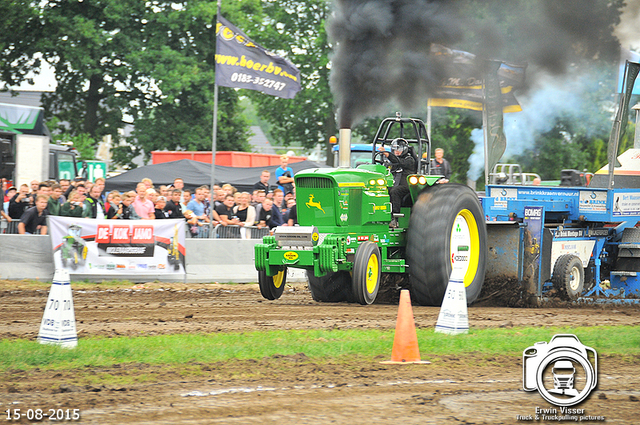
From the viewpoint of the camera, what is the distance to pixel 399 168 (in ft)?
34.6

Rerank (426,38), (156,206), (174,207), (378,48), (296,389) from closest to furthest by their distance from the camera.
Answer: (296,389) < (378,48) < (426,38) < (156,206) < (174,207)

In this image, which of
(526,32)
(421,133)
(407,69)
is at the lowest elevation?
(421,133)

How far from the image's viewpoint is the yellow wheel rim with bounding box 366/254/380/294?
9.65 m

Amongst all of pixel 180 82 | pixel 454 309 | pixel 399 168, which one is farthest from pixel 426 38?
pixel 180 82

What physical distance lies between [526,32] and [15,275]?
31.4 feet

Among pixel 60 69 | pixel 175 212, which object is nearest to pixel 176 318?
pixel 175 212

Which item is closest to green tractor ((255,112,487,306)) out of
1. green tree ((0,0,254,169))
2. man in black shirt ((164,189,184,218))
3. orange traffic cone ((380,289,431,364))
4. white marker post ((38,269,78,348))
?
orange traffic cone ((380,289,431,364))

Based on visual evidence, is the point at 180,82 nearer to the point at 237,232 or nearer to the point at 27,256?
the point at 237,232

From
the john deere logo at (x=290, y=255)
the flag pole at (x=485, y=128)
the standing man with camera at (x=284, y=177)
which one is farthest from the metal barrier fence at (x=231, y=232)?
the john deere logo at (x=290, y=255)

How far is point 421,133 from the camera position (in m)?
10.4

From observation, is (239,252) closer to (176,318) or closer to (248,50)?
(248,50)

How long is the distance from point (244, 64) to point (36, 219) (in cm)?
502

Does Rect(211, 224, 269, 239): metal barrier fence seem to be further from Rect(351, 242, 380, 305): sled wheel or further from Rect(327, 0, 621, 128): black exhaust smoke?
Rect(351, 242, 380, 305): sled wheel

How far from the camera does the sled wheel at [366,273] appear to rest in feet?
30.7
